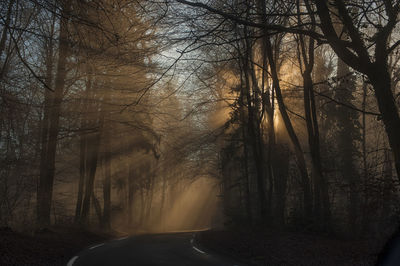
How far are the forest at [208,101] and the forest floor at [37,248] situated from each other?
416 mm

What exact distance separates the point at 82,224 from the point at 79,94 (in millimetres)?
6591

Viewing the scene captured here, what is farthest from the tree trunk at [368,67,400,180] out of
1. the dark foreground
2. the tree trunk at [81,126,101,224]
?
the tree trunk at [81,126,101,224]

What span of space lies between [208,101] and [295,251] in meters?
10.9

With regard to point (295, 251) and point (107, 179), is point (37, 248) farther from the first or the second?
point (107, 179)

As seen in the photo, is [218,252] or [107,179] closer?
[218,252]

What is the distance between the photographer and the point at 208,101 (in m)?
20.3

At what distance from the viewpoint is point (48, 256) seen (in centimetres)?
1050

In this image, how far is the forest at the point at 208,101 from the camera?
8102mm

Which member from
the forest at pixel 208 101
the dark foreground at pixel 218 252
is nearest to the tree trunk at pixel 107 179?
the forest at pixel 208 101

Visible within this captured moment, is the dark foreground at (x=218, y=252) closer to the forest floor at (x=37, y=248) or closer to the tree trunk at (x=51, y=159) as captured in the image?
the forest floor at (x=37, y=248)

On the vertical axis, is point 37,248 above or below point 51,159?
below

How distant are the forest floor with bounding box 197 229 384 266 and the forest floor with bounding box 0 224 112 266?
16.0 ft

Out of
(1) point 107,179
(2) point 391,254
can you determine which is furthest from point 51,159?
(2) point 391,254

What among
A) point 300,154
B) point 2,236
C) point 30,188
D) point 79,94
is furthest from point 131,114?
point 2,236
